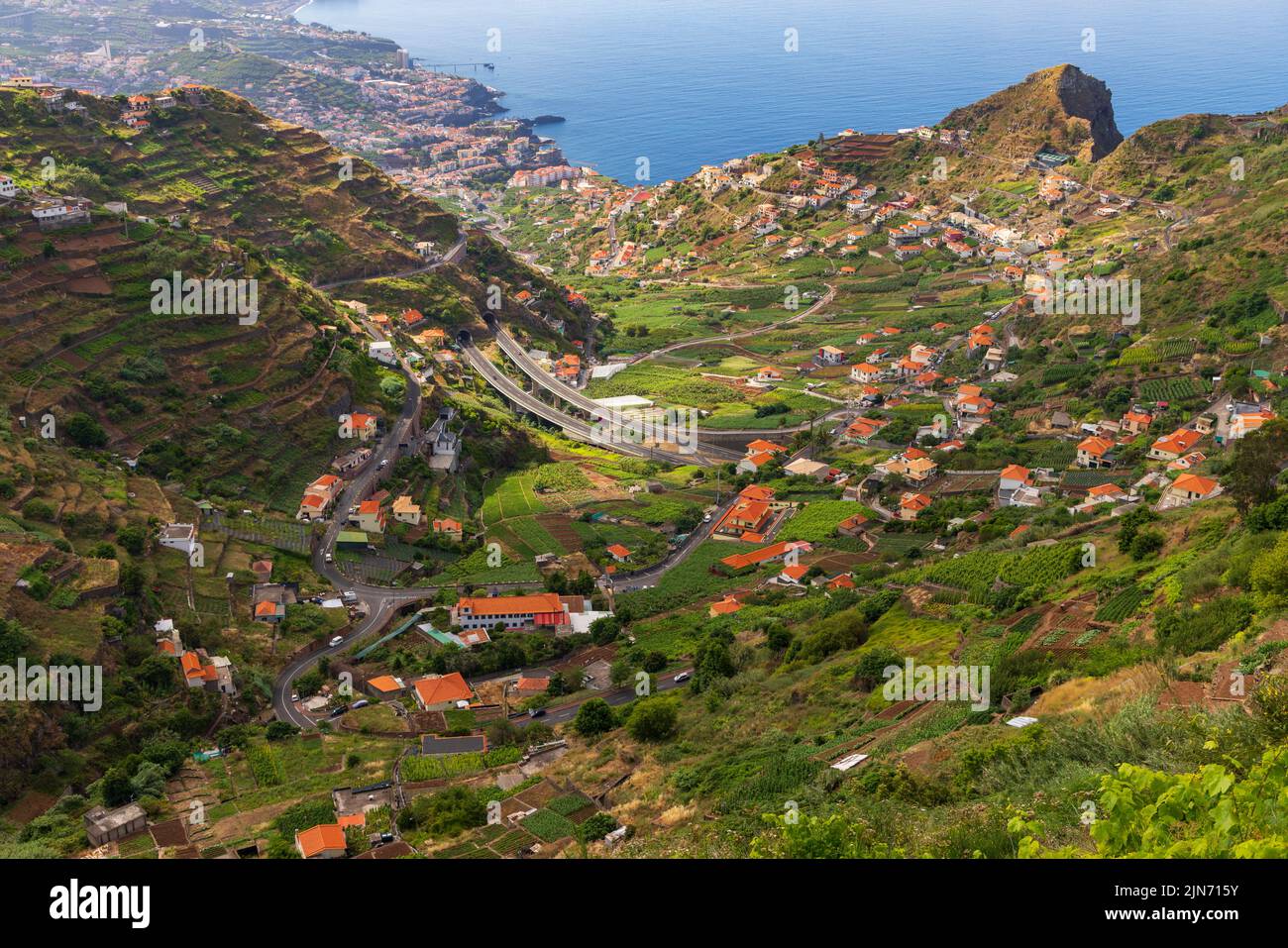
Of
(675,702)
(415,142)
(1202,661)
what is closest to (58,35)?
(415,142)

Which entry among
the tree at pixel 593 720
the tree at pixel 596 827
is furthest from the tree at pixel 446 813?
the tree at pixel 593 720

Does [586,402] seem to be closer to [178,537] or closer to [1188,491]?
[178,537]

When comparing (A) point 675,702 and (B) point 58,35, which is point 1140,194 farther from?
(B) point 58,35

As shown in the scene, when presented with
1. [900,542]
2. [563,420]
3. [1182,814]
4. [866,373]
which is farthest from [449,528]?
[1182,814]

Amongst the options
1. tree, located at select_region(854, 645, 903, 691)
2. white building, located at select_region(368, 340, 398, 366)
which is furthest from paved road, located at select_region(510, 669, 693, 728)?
white building, located at select_region(368, 340, 398, 366)

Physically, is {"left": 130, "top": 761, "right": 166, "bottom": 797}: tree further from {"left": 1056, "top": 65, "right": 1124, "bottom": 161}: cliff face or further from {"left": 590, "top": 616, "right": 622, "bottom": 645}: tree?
{"left": 1056, "top": 65, "right": 1124, "bottom": 161}: cliff face
